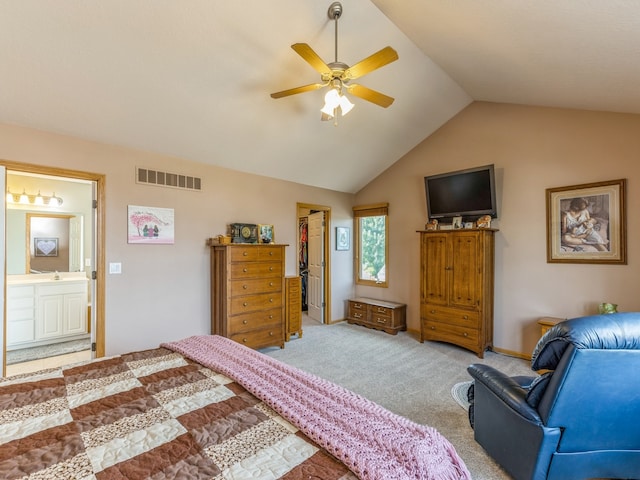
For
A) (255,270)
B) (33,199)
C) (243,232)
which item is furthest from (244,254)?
(33,199)

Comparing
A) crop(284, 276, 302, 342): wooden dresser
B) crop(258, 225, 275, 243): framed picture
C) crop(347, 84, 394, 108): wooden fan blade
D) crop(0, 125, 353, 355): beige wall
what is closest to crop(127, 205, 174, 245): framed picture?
crop(0, 125, 353, 355): beige wall

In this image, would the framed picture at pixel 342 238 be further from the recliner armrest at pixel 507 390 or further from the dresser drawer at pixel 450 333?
the recliner armrest at pixel 507 390

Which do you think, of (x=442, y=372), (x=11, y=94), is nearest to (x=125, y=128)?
(x=11, y=94)

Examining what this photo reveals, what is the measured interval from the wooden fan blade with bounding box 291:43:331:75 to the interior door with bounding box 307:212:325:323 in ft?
11.0

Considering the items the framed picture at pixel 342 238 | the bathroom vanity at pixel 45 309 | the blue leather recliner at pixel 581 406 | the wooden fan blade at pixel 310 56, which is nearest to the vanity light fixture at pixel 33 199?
the bathroom vanity at pixel 45 309

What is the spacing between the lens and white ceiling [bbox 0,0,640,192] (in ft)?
6.99

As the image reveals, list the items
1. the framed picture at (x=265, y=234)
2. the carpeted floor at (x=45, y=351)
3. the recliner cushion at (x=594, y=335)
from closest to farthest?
1. the recliner cushion at (x=594, y=335)
2. the carpeted floor at (x=45, y=351)
3. the framed picture at (x=265, y=234)

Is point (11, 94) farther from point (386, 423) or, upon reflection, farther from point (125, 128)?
point (386, 423)

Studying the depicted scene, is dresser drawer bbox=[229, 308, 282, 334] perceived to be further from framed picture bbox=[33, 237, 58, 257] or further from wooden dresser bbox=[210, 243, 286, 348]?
framed picture bbox=[33, 237, 58, 257]

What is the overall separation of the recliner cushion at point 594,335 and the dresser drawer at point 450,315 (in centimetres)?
255

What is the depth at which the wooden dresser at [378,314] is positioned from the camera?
194 inches

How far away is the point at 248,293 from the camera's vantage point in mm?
3930

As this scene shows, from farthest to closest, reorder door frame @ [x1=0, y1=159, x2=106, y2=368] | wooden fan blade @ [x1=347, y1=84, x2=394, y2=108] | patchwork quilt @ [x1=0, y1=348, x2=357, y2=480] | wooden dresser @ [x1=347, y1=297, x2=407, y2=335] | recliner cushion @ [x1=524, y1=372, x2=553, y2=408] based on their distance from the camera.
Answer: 1. wooden dresser @ [x1=347, y1=297, x2=407, y2=335]
2. door frame @ [x1=0, y1=159, x2=106, y2=368]
3. wooden fan blade @ [x1=347, y1=84, x2=394, y2=108]
4. recliner cushion @ [x1=524, y1=372, x2=553, y2=408]
5. patchwork quilt @ [x1=0, y1=348, x2=357, y2=480]

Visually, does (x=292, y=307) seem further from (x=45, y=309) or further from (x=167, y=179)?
(x=45, y=309)
